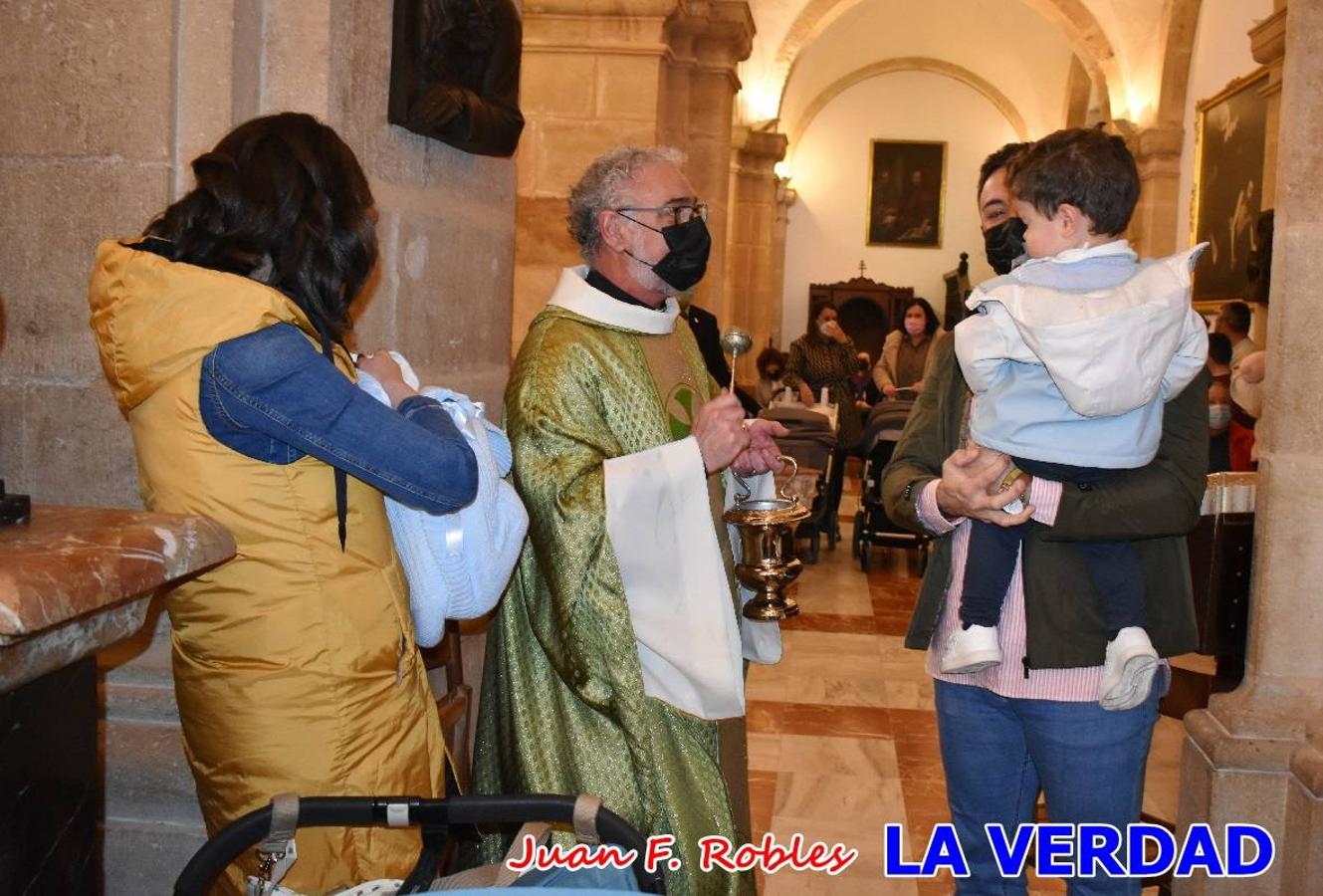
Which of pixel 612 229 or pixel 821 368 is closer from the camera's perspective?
pixel 612 229

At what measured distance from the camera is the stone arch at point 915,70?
67.0 feet

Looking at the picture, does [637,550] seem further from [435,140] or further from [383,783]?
[435,140]

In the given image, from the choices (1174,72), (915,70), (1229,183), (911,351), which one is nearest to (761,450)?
(911,351)

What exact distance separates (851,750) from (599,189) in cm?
265

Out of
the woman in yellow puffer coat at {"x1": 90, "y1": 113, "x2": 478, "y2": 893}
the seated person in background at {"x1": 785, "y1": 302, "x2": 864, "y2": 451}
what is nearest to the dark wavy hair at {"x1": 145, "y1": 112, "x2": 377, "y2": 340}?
the woman in yellow puffer coat at {"x1": 90, "y1": 113, "x2": 478, "y2": 893}

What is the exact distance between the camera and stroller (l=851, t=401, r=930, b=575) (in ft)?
26.7

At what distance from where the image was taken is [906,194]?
20797 millimetres

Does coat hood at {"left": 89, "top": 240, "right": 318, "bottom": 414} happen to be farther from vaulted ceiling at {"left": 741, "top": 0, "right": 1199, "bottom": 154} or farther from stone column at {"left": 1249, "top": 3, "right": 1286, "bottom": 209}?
vaulted ceiling at {"left": 741, "top": 0, "right": 1199, "bottom": 154}

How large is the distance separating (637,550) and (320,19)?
3.52ft

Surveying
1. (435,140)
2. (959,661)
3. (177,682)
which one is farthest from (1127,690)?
(435,140)

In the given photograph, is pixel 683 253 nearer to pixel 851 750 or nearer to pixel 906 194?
pixel 851 750

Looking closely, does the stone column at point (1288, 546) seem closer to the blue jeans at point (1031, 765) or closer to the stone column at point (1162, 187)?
the blue jeans at point (1031, 765)

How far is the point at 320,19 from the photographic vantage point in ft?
7.75

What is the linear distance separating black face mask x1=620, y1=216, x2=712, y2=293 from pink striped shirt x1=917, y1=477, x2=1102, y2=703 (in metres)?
0.61
